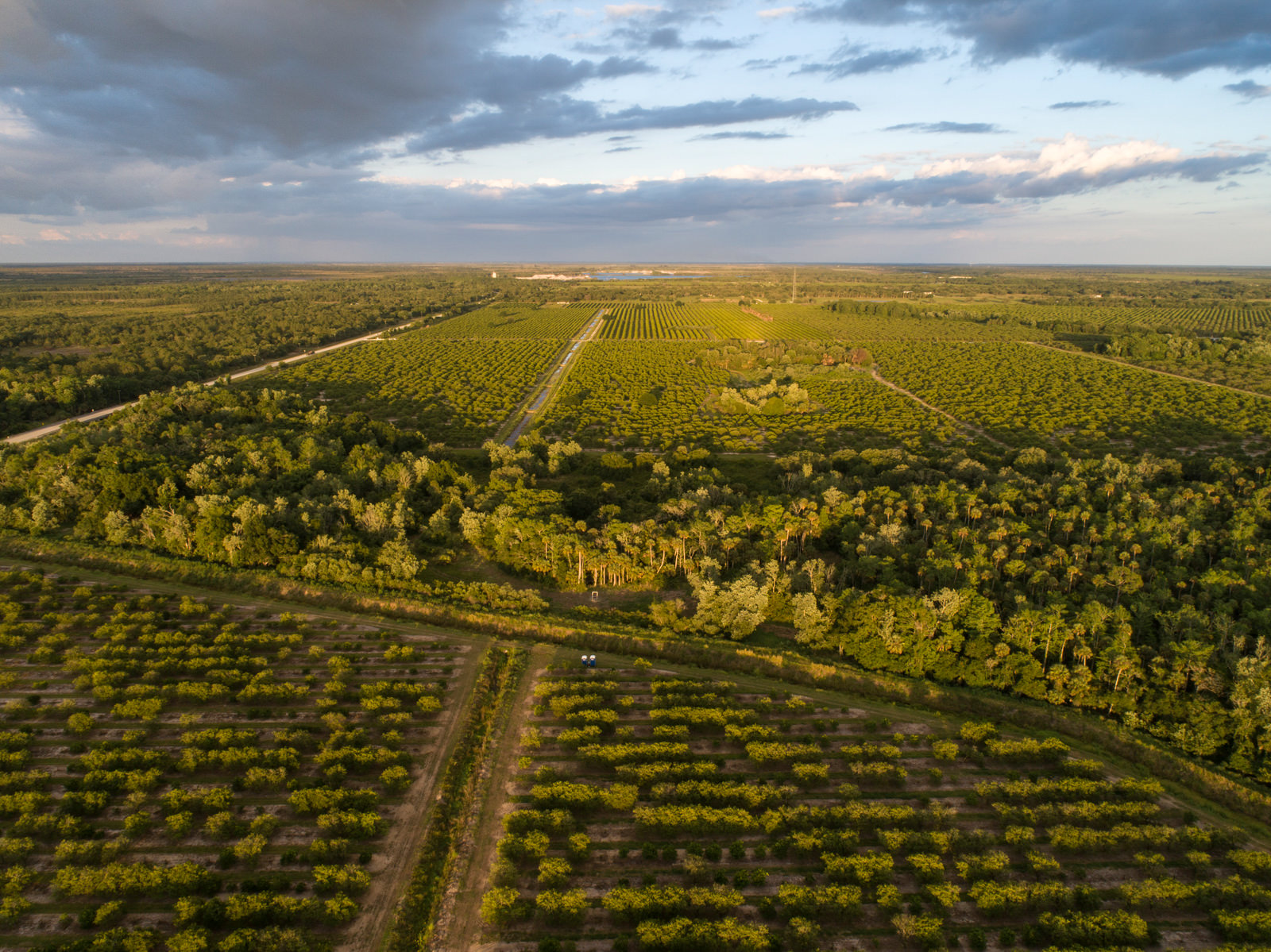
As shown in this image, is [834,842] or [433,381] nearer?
[834,842]

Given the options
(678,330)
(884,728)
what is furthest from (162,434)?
(678,330)

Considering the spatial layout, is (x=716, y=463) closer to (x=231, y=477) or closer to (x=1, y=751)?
(x=231, y=477)

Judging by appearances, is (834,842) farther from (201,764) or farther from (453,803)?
(201,764)

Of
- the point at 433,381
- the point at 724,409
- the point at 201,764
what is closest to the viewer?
the point at 201,764

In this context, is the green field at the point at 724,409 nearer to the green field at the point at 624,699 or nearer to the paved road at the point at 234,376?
the green field at the point at 624,699

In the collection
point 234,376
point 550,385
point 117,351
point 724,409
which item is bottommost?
point 724,409

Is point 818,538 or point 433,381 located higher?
point 433,381

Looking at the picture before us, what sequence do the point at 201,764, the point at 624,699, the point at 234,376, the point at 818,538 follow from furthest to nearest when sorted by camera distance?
the point at 234,376 < the point at 818,538 < the point at 624,699 < the point at 201,764

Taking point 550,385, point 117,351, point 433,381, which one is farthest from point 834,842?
point 117,351
